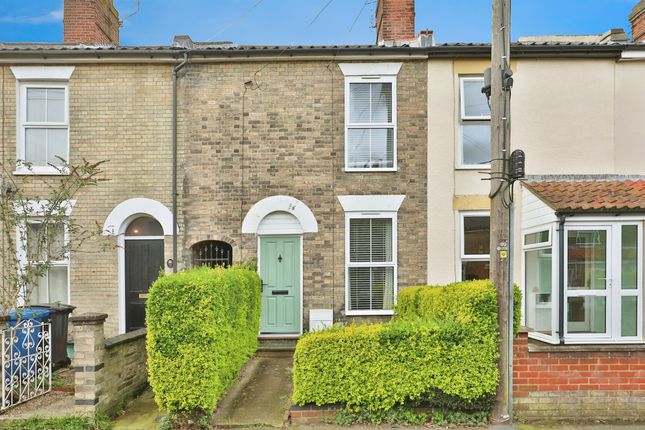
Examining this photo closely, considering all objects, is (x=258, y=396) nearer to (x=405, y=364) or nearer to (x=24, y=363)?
(x=405, y=364)

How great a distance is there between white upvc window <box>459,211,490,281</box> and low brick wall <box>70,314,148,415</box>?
21.7 feet

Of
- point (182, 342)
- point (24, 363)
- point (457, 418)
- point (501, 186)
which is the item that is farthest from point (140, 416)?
point (501, 186)

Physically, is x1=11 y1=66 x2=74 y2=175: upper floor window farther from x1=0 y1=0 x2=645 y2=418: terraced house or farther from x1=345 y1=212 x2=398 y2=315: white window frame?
x1=345 y1=212 x2=398 y2=315: white window frame

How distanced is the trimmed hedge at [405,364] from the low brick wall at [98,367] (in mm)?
2499

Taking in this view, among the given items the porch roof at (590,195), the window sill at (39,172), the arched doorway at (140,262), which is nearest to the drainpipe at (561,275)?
the porch roof at (590,195)

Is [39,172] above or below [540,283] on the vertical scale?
above

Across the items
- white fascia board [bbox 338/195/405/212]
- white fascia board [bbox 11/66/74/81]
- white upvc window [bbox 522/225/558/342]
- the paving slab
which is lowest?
the paving slab

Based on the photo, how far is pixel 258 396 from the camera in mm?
6875

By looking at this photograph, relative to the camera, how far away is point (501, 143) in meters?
6.04

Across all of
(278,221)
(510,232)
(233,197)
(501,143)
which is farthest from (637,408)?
(233,197)

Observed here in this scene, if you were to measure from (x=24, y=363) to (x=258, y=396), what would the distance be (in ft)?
10.9

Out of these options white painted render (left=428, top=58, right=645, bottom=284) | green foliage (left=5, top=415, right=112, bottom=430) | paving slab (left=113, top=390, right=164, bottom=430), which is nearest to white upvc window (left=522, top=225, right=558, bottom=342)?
white painted render (left=428, top=58, right=645, bottom=284)

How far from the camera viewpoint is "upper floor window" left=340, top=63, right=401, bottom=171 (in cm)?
994

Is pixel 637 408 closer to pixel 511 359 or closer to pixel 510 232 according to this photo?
pixel 511 359
